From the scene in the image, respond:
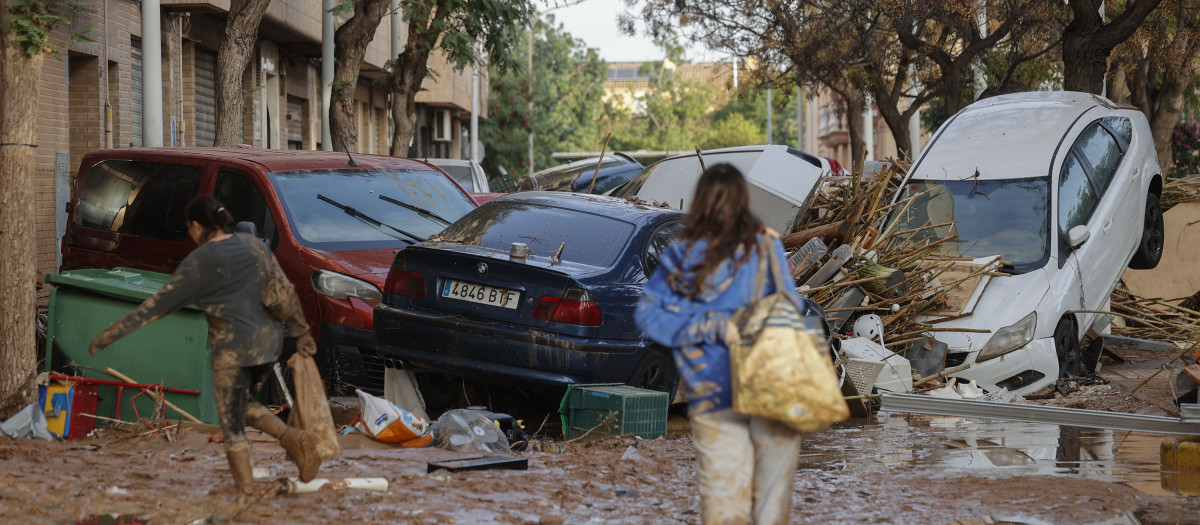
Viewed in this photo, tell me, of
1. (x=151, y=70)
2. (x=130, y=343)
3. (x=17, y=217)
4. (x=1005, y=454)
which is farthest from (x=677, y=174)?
(x=17, y=217)

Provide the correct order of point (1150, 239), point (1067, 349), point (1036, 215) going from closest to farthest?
point (1067, 349) < point (1036, 215) < point (1150, 239)

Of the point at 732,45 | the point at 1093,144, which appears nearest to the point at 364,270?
the point at 1093,144

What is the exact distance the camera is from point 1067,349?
10.1 metres

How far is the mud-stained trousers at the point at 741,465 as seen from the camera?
4.14m

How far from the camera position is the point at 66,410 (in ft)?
23.5

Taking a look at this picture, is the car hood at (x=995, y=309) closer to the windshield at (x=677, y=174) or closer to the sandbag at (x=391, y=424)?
the sandbag at (x=391, y=424)

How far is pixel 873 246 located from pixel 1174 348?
292cm

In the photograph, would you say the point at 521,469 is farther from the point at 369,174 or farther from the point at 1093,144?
the point at 1093,144

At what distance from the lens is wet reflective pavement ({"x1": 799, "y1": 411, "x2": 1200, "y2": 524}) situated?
611cm

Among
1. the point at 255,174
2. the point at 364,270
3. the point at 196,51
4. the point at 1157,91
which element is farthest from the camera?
the point at 1157,91

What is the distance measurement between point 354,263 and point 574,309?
2075 mm

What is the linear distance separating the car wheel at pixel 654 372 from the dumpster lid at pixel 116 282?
9.33 feet

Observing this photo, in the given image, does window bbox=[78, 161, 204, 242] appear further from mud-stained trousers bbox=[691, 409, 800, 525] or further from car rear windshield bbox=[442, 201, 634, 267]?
mud-stained trousers bbox=[691, 409, 800, 525]

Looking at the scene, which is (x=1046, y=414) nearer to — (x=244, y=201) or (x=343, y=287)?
(x=343, y=287)
